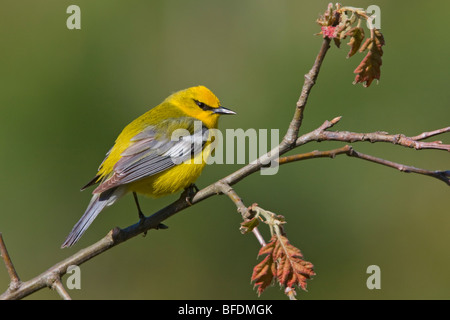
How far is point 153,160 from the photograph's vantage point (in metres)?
3.33

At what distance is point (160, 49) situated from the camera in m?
4.82

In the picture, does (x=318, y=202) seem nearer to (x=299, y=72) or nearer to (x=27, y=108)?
(x=299, y=72)

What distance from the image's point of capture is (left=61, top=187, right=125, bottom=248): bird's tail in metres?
2.92

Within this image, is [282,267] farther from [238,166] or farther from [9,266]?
[238,166]

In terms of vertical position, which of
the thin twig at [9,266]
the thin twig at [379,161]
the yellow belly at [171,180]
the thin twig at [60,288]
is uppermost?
the thin twig at [379,161]

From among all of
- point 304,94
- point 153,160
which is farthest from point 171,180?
point 304,94

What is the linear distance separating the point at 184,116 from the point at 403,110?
1.69m

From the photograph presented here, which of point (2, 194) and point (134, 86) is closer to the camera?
point (2, 194)

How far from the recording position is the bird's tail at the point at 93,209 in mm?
2924

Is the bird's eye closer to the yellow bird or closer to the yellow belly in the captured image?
the yellow bird

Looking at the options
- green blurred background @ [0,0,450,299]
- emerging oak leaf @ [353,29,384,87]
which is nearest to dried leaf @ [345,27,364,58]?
emerging oak leaf @ [353,29,384,87]

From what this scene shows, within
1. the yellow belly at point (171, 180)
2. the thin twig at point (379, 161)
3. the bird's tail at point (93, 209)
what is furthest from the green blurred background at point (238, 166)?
the thin twig at point (379, 161)

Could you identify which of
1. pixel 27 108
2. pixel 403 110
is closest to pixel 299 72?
pixel 403 110

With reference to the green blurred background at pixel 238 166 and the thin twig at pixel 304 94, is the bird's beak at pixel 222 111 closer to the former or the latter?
the green blurred background at pixel 238 166
